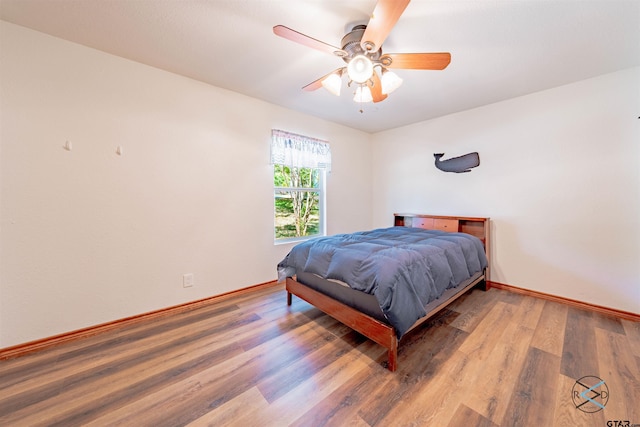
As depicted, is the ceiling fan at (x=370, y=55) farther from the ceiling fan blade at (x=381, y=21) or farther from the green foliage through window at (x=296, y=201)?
the green foliage through window at (x=296, y=201)

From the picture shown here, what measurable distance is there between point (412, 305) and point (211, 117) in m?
2.69

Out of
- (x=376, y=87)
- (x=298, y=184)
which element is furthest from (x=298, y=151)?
(x=376, y=87)

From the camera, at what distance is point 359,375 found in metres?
1.53

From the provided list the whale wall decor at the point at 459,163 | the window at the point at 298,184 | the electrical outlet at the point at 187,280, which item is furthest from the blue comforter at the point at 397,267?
the whale wall decor at the point at 459,163

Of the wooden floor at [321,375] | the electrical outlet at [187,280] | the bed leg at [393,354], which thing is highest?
the electrical outlet at [187,280]

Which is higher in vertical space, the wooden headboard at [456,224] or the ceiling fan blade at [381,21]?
the ceiling fan blade at [381,21]

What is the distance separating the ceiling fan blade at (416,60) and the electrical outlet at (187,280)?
265 cm

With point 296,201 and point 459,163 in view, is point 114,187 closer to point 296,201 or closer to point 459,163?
point 296,201

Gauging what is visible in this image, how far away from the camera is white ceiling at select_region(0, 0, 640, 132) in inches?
60.4

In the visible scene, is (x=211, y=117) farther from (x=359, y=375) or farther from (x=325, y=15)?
(x=359, y=375)

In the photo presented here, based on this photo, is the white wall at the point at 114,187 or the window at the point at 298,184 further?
the window at the point at 298,184

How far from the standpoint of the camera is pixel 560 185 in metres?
2.59

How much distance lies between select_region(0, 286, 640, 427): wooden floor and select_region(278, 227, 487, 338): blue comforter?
0.39 metres

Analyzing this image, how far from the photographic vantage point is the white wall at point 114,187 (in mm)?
1733
